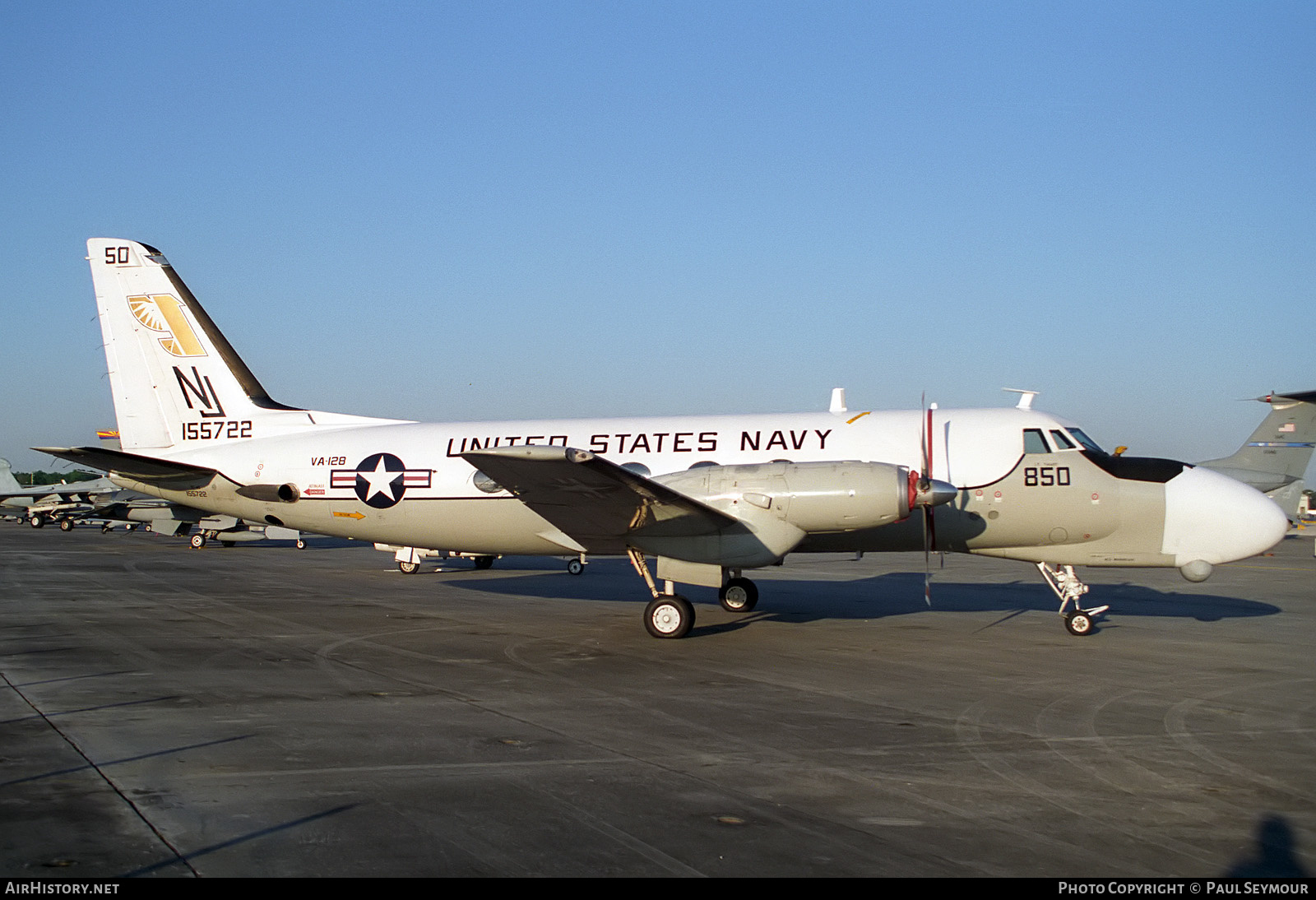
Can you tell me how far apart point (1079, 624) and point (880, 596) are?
6064 mm

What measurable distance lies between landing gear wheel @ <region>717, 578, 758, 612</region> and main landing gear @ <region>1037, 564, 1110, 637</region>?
4.54 m

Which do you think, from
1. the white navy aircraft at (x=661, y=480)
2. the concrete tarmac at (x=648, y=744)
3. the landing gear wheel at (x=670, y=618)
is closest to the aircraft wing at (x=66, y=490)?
the white navy aircraft at (x=661, y=480)

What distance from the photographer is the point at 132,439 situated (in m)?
17.3

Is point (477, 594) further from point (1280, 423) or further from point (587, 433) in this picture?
point (1280, 423)

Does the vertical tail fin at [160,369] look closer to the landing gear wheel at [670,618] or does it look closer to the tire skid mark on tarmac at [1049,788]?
the landing gear wheel at [670,618]

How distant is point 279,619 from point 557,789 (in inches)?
419

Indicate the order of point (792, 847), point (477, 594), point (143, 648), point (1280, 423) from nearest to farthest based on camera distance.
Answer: point (792, 847) < point (143, 648) < point (477, 594) < point (1280, 423)

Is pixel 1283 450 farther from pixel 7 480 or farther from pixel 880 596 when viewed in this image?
pixel 7 480

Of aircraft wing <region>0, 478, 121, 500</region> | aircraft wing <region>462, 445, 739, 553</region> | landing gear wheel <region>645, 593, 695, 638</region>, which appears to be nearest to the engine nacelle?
aircraft wing <region>462, 445, 739, 553</region>

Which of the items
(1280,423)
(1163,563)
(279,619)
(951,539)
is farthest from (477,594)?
(1280,423)

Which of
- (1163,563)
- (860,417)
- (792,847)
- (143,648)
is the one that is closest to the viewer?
(792,847)

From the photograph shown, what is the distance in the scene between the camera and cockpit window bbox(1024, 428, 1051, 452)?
14312mm

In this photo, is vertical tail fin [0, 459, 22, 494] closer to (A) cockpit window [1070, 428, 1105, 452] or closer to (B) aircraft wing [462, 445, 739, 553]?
(B) aircraft wing [462, 445, 739, 553]

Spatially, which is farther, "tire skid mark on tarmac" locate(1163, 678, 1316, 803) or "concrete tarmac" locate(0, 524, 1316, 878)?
"tire skid mark on tarmac" locate(1163, 678, 1316, 803)
